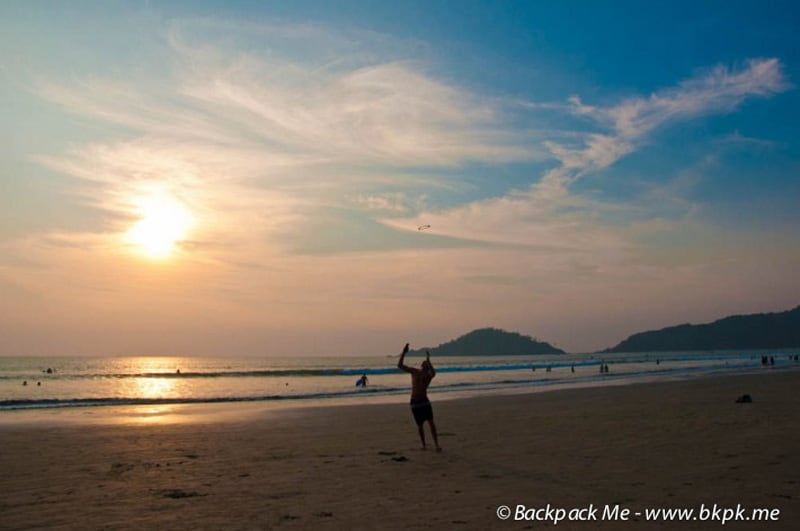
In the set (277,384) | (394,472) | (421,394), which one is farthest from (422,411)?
(277,384)

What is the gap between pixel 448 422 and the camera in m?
Answer: 19.4

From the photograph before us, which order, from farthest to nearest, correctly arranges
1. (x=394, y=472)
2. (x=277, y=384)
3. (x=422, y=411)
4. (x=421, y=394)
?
1. (x=277, y=384)
2. (x=421, y=394)
3. (x=422, y=411)
4. (x=394, y=472)

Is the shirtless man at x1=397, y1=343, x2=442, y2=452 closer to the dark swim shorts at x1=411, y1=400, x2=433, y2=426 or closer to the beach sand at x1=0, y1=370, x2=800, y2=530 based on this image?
the dark swim shorts at x1=411, y1=400, x2=433, y2=426

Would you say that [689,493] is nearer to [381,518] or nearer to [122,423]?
[381,518]

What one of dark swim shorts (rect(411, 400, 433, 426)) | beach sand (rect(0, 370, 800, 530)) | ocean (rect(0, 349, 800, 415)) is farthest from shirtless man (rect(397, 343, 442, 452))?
ocean (rect(0, 349, 800, 415))

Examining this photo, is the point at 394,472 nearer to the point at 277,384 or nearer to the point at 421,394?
the point at 421,394

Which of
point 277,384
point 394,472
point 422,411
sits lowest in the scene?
point 277,384

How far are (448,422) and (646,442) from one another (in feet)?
23.3

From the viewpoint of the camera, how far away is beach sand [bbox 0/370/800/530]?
7.99 m

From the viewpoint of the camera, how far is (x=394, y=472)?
10.8 m

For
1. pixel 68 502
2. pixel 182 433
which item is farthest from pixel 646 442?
pixel 182 433

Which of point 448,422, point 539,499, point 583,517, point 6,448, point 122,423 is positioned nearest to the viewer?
point 583,517

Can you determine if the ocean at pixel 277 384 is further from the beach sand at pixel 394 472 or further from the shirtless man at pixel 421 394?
the shirtless man at pixel 421 394

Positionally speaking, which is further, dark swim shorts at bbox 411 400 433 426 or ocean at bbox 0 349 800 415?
ocean at bbox 0 349 800 415
